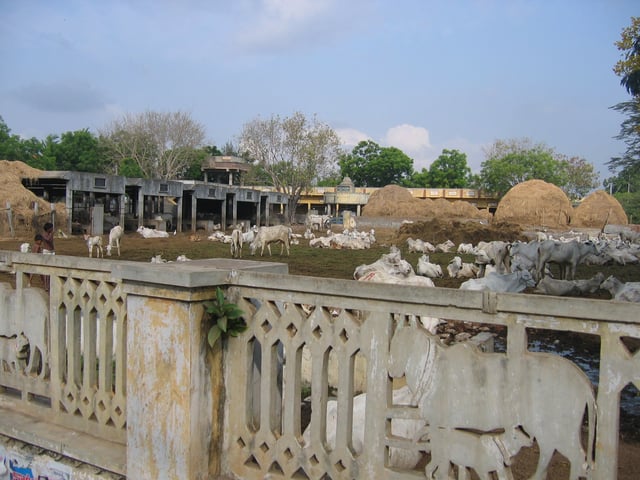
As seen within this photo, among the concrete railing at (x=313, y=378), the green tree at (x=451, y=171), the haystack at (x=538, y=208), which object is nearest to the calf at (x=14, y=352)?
the concrete railing at (x=313, y=378)

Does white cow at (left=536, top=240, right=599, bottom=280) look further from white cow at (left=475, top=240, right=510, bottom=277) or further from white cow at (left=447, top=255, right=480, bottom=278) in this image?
white cow at (left=447, top=255, right=480, bottom=278)

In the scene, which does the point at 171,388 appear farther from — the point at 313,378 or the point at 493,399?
the point at 493,399

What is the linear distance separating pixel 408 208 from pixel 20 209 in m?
25.7

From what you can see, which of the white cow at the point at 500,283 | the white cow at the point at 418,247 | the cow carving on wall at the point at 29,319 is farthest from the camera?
the white cow at the point at 418,247

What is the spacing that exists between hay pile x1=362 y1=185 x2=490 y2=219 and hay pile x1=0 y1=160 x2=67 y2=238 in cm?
2244

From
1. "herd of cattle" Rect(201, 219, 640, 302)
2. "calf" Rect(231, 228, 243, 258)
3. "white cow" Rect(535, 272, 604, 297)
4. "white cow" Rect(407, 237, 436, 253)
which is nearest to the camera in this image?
"herd of cattle" Rect(201, 219, 640, 302)

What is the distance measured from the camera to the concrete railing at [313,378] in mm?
2230

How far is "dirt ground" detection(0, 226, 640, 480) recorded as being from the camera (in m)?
3.86

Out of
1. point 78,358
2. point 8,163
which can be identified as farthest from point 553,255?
point 8,163

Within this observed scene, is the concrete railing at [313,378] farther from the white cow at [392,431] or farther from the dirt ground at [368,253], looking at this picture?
the dirt ground at [368,253]

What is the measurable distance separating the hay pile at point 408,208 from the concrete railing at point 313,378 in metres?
37.1

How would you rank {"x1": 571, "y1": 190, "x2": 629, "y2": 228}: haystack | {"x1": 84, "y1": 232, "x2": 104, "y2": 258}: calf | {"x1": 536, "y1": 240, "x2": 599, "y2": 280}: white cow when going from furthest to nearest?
{"x1": 571, "y1": 190, "x2": 629, "y2": 228}: haystack → {"x1": 84, "y1": 232, "x2": 104, "y2": 258}: calf → {"x1": 536, "y1": 240, "x2": 599, "y2": 280}: white cow

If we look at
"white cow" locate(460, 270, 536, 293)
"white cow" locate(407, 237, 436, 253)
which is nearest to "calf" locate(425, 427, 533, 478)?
"white cow" locate(460, 270, 536, 293)

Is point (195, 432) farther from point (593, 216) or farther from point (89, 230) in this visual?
point (593, 216)
